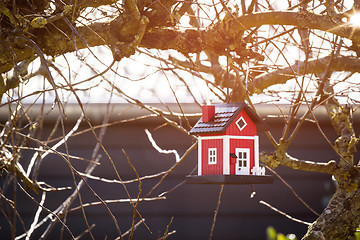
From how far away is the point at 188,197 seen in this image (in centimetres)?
537

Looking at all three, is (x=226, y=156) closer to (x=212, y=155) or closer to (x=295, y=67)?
(x=212, y=155)

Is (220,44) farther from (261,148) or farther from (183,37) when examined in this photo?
(261,148)

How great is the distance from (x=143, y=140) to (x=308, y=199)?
1720 mm

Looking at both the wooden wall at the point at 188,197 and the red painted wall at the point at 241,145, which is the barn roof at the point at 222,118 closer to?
the red painted wall at the point at 241,145

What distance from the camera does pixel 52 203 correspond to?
5.34 m

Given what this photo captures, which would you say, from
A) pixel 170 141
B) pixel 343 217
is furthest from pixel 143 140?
pixel 343 217

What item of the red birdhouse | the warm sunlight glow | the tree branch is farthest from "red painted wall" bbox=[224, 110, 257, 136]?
the tree branch

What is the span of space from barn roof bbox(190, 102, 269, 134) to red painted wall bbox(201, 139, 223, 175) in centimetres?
7

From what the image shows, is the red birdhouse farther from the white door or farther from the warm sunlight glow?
the warm sunlight glow

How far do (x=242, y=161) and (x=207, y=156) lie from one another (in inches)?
4.9

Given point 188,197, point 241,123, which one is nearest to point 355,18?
point 241,123

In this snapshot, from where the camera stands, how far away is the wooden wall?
17.4 feet

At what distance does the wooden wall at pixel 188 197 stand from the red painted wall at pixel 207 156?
11.0 feet

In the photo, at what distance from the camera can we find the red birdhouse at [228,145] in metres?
1.84
